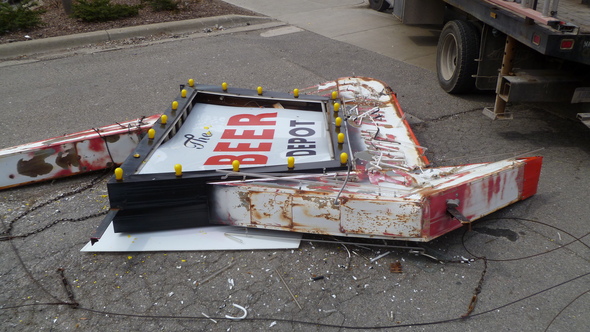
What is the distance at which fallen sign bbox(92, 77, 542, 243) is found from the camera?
139 inches

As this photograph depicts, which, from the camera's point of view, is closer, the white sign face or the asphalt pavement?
the asphalt pavement

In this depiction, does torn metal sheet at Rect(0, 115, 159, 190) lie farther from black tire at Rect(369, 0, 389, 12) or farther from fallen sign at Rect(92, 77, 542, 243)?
black tire at Rect(369, 0, 389, 12)

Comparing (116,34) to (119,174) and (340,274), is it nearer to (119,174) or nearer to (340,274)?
(119,174)

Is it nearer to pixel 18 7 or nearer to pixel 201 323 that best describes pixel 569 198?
pixel 201 323

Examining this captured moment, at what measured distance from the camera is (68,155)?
475cm

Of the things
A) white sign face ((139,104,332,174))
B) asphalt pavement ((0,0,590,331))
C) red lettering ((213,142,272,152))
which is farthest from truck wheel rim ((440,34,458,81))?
red lettering ((213,142,272,152))

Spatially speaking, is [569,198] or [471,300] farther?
[569,198]

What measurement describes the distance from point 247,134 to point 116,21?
24.7 feet

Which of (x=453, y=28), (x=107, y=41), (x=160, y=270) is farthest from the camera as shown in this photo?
(x=107, y=41)

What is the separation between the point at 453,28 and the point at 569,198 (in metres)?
3.22

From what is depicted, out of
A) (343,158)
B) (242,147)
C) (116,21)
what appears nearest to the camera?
(343,158)

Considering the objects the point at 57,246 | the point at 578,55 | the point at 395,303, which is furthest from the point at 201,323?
the point at 578,55

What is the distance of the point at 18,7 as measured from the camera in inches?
413

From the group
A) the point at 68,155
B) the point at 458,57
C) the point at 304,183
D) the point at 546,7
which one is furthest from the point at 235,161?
the point at 458,57
